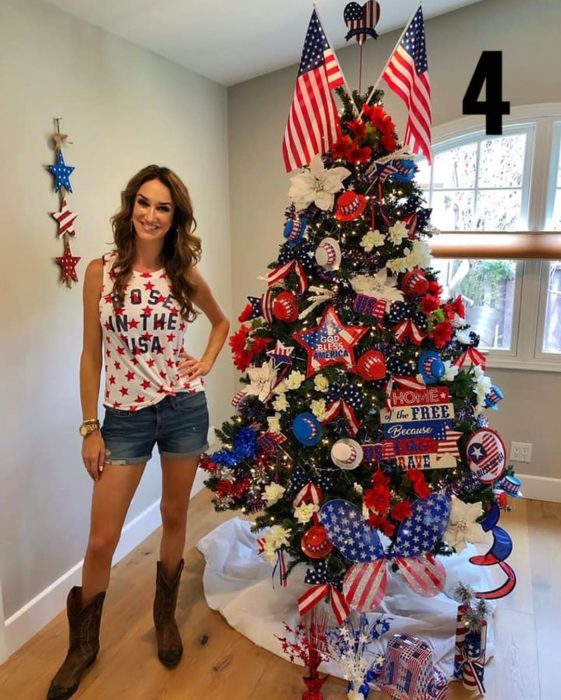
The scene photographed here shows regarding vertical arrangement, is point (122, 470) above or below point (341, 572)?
above

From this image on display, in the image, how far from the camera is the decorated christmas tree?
1820 millimetres

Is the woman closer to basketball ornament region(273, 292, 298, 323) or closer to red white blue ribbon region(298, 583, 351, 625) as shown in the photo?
basketball ornament region(273, 292, 298, 323)

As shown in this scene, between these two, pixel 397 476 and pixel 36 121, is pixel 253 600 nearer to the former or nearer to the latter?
pixel 397 476

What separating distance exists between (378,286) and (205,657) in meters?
1.39

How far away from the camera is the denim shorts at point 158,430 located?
179 centimetres

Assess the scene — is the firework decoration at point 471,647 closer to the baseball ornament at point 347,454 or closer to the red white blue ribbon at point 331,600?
the red white blue ribbon at point 331,600

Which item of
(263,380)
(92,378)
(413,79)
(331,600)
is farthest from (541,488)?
(92,378)

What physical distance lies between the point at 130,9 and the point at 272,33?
2.45ft

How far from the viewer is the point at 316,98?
6.25 feet

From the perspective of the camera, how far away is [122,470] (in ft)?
5.85

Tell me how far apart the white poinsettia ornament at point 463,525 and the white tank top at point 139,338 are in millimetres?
986

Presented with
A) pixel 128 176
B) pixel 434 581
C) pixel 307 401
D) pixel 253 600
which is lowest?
pixel 253 600

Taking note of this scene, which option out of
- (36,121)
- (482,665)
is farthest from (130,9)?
(482,665)

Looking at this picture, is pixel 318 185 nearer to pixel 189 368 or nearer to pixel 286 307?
pixel 286 307
